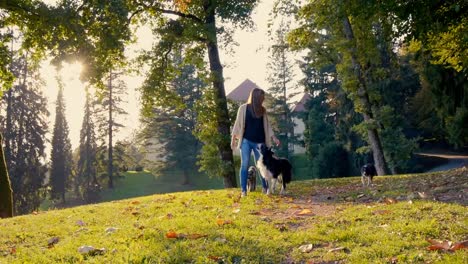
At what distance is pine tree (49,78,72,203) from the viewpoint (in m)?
47.9

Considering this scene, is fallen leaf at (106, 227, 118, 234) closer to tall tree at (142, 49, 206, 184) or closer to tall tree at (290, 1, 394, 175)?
tall tree at (290, 1, 394, 175)

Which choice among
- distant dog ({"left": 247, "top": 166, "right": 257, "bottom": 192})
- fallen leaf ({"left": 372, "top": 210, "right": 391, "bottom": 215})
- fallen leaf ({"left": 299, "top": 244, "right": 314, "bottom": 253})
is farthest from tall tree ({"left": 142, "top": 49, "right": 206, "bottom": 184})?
fallen leaf ({"left": 299, "top": 244, "right": 314, "bottom": 253})

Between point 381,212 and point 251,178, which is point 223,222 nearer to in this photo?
point 381,212

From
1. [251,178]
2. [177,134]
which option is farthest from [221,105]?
[177,134]

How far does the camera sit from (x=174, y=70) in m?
17.6

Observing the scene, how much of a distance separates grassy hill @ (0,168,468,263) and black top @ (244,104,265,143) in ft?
5.09

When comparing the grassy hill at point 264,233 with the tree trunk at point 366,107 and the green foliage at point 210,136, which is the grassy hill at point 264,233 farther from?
the tree trunk at point 366,107

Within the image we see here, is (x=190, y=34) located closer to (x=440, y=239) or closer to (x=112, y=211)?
(x=112, y=211)

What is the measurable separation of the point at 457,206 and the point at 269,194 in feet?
14.2

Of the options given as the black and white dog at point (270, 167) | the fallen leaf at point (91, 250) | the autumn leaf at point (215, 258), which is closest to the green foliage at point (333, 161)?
the black and white dog at point (270, 167)

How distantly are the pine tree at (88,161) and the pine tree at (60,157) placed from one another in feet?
4.61

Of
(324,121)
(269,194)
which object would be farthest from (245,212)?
(324,121)

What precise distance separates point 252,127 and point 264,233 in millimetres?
4229

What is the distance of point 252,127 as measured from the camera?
948cm
